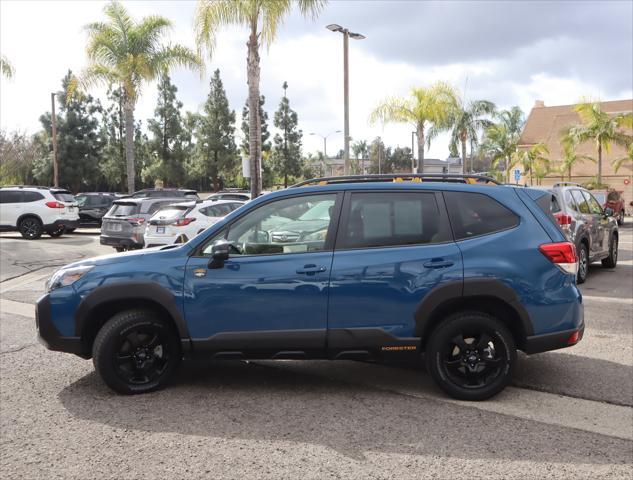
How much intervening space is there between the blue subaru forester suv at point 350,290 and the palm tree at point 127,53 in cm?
2378

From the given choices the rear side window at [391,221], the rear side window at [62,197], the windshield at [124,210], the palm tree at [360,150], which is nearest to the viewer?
the rear side window at [391,221]

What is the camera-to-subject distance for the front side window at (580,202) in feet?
35.1

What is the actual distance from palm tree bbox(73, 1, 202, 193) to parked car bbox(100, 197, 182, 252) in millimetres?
12792

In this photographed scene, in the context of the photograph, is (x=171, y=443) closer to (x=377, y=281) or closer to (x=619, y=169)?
(x=377, y=281)

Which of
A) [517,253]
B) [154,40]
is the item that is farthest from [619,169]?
[517,253]

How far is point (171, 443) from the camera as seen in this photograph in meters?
3.89

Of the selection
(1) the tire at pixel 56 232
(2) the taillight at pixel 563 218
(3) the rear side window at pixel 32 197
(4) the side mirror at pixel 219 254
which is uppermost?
(3) the rear side window at pixel 32 197

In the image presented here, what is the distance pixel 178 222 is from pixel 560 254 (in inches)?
409

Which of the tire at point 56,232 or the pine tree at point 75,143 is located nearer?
the tire at point 56,232

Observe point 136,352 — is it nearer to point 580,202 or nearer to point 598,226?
point 580,202

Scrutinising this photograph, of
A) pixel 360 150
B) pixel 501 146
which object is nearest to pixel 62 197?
pixel 501 146

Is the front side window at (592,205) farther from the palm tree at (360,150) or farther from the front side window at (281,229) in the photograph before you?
the palm tree at (360,150)

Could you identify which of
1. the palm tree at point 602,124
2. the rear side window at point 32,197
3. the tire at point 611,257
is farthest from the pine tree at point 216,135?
the tire at point 611,257

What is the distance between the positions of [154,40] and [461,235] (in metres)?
25.5
